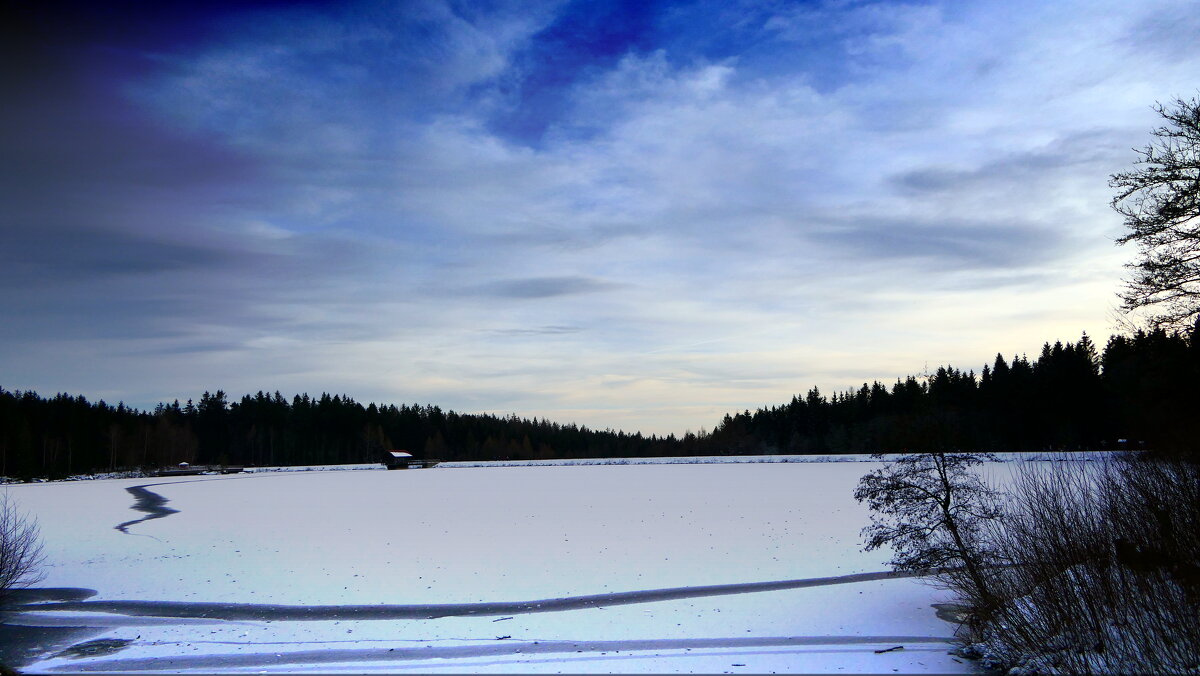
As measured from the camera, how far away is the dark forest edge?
15.1 m

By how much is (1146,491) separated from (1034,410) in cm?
8001

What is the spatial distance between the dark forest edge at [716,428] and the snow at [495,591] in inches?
181

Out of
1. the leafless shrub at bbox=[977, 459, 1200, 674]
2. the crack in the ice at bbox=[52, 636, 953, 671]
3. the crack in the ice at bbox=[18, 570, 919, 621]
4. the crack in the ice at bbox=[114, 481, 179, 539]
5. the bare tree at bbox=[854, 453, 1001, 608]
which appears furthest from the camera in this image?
the crack in the ice at bbox=[114, 481, 179, 539]

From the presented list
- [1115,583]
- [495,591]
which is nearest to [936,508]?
[1115,583]

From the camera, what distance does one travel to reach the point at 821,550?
19594 millimetres

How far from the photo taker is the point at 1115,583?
886cm

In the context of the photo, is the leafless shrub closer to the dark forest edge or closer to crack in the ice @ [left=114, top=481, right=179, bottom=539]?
the dark forest edge

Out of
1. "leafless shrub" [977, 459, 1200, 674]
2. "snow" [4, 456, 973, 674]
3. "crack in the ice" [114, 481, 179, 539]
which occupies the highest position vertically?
"leafless shrub" [977, 459, 1200, 674]

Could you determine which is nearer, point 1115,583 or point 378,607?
point 1115,583

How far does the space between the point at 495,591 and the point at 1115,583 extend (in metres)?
10.9

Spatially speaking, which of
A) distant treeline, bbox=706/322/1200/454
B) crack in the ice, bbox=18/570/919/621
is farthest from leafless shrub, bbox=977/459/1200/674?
crack in the ice, bbox=18/570/919/621

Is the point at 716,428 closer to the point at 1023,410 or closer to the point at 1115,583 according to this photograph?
the point at 1023,410

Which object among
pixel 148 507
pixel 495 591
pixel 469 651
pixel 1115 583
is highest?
pixel 1115 583

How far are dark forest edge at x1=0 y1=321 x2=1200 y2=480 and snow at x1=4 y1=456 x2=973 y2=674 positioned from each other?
4.61 metres
